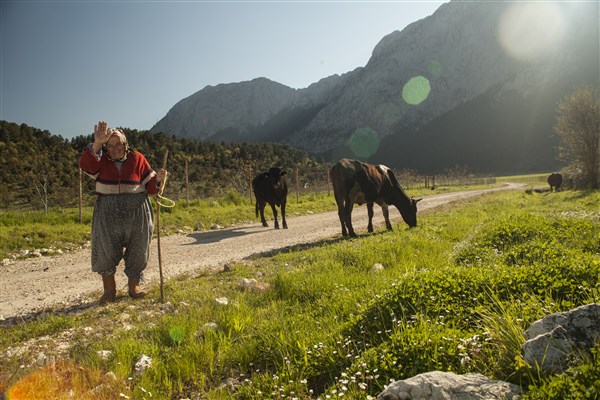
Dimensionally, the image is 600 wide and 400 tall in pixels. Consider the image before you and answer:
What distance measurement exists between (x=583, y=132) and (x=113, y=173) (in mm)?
31059

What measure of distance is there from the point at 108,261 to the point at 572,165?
33096mm

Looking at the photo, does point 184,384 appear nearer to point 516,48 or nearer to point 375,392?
point 375,392

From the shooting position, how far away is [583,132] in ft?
82.4

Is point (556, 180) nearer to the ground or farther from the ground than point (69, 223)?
nearer to the ground

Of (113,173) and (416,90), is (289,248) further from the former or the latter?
(416,90)

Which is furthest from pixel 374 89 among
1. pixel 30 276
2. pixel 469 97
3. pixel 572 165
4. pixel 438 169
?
pixel 30 276

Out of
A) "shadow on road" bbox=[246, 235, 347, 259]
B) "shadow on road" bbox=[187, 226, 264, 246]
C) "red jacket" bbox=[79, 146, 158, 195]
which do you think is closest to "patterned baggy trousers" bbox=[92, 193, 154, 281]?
"red jacket" bbox=[79, 146, 158, 195]

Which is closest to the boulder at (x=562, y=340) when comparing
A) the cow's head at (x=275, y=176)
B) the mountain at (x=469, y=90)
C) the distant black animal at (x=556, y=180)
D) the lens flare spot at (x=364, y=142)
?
the cow's head at (x=275, y=176)

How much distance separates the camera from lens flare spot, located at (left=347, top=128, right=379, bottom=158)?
160 metres

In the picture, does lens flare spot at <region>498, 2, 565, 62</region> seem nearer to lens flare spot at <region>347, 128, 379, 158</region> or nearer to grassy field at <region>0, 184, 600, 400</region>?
lens flare spot at <region>347, 128, 379, 158</region>

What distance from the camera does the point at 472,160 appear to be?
5128 inches

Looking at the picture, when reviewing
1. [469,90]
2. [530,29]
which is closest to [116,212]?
[469,90]

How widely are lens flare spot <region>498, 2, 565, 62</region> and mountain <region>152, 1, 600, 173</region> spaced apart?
16.0 inches

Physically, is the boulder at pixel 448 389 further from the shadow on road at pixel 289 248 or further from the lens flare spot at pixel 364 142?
the lens flare spot at pixel 364 142
